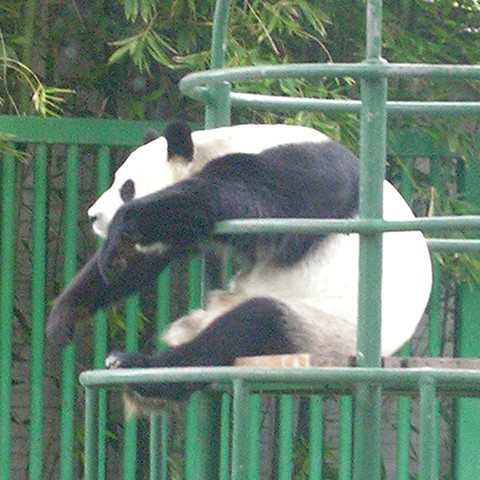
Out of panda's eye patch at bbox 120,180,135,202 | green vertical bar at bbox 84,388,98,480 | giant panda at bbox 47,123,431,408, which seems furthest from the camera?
panda's eye patch at bbox 120,180,135,202

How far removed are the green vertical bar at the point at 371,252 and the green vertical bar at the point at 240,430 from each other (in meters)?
0.24

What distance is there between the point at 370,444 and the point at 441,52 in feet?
11.8

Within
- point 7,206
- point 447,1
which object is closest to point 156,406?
point 7,206

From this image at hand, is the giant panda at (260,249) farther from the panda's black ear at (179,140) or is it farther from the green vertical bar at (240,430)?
the green vertical bar at (240,430)

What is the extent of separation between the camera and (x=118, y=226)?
4.04 metres

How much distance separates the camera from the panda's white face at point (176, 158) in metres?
4.23

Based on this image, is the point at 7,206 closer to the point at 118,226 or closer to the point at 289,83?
the point at 289,83

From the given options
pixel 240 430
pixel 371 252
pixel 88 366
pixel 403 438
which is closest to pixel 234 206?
pixel 371 252

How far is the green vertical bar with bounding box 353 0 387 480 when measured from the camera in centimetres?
335

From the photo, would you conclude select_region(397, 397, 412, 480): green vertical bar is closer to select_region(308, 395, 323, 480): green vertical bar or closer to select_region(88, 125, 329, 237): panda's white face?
select_region(308, 395, 323, 480): green vertical bar

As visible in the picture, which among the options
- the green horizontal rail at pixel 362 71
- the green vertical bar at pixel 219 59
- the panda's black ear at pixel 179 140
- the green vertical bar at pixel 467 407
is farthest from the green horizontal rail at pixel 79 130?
the green horizontal rail at pixel 362 71

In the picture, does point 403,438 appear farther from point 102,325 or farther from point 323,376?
point 323,376

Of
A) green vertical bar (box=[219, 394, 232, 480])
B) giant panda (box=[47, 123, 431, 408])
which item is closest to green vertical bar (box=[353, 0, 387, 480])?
giant panda (box=[47, 123, 431, 408])

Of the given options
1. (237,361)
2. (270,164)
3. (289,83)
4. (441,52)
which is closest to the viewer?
(237,361)
